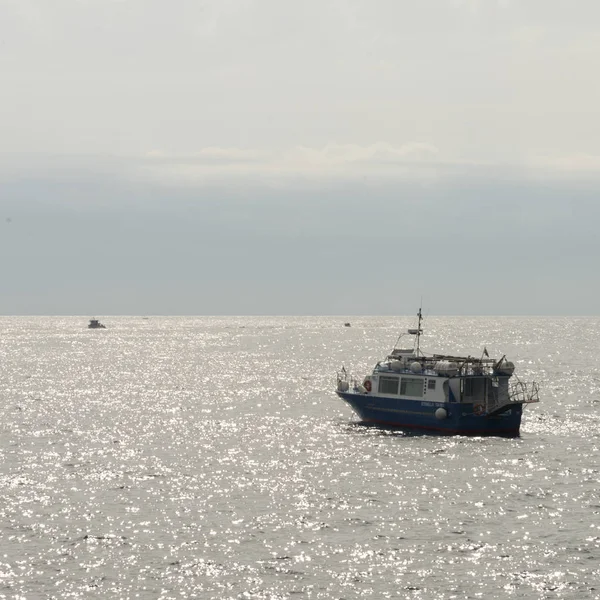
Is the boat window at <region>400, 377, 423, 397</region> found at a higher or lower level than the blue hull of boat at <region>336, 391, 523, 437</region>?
higher

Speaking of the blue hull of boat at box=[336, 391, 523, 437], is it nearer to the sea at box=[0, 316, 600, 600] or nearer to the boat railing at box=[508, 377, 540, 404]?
the sea at box=[0, 316, 600, 600]

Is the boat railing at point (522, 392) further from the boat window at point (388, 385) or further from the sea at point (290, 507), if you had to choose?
the boat window at point (388, 385)

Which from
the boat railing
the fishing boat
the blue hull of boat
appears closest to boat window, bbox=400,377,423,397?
the fishing boat

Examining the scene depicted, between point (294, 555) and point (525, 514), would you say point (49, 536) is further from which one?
point (525, 514)

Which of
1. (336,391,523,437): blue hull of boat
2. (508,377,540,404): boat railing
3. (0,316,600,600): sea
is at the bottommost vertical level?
(0,316,600,600): sea

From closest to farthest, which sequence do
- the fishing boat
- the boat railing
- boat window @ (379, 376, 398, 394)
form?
the fishing boat, the boat railing, boat window @ (379, 376, 398, 394)

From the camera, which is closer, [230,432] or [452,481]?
[452,481]

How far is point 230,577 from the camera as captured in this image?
3734 centimetres

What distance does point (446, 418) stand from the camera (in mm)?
72750

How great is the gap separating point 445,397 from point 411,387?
310cm

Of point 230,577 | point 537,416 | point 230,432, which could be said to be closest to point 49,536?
point 230,577

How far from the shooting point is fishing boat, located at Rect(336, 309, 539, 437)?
72438mm

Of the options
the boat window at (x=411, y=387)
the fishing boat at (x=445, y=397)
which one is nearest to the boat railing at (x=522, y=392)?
the fishing boat at (x=445, y=397)

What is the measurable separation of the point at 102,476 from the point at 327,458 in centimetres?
1522
